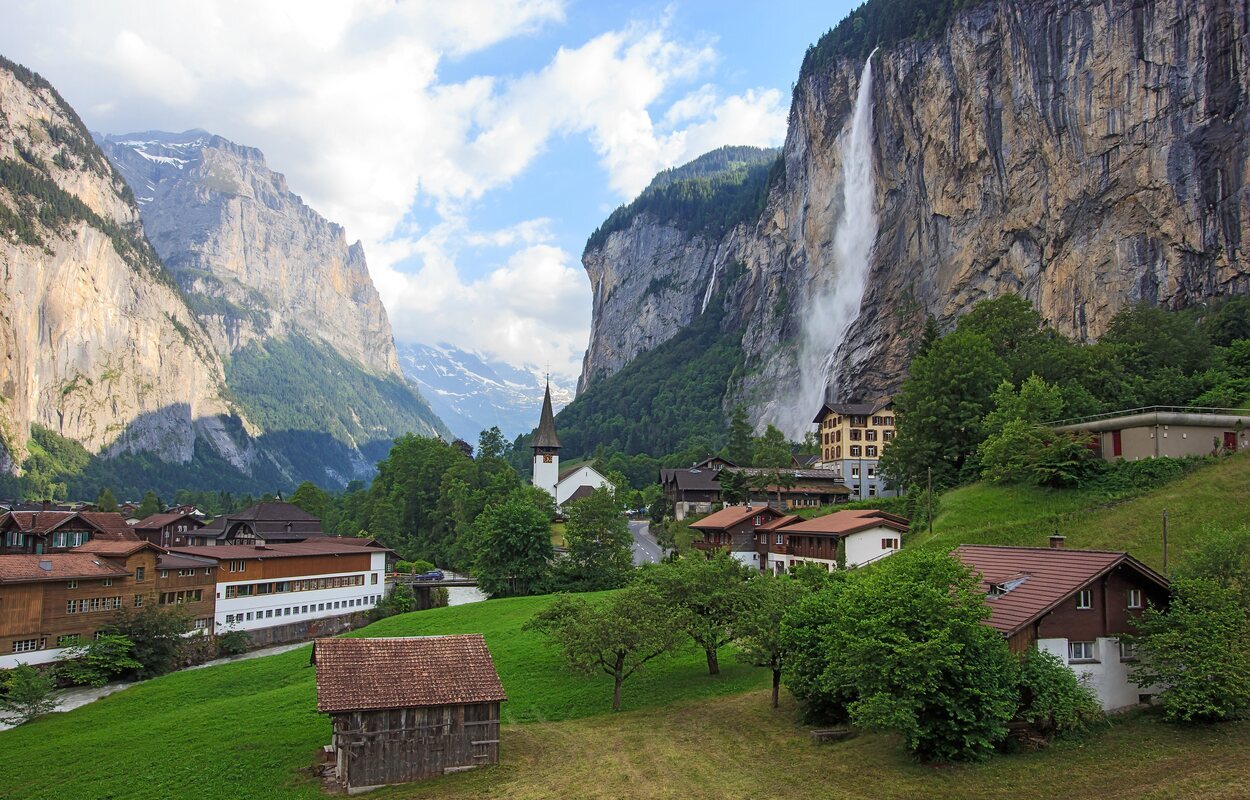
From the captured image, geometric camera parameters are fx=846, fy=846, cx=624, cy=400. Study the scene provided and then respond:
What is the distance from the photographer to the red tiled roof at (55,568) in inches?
1818

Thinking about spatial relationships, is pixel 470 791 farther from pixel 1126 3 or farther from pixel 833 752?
pixel 1126 3

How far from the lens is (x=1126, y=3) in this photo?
278 feet

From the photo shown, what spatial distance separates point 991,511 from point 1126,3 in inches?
2605

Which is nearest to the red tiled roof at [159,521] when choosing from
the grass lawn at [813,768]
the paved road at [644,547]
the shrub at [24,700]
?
the paved road at [644,547]

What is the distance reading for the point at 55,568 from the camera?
160ft

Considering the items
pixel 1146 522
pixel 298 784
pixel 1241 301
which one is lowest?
pixel 298 784

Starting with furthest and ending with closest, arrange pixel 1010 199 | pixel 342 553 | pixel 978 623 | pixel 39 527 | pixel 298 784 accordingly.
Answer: pixel 1010 199, pixel 39 527, pixel 342 553, pixel 298 784, pixel 978 623

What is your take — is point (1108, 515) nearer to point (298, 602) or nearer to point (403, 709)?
point (403, 709)

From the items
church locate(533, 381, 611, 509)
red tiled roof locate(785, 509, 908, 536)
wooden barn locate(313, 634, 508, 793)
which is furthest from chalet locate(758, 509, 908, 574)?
church locate(533, 381, 611, 509)

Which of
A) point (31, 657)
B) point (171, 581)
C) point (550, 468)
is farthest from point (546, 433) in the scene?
point (31, 657)

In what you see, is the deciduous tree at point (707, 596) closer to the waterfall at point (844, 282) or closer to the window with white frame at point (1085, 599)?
the window with white frame at point (1085, 599)

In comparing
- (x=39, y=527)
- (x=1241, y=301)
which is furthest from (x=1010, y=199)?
(x=39, y=527)

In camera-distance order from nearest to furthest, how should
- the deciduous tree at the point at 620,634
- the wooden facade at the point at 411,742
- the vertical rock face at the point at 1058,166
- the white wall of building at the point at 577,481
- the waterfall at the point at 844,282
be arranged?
the wooden facade at the point at 411,742 → the deciduous tree at the point at 620,634 → the vertical rock face at the point at 1058,166 → the white wall of building at the point at 577,481 → the waterfall at the point at 844,282

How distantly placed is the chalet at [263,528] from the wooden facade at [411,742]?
63080 mm
